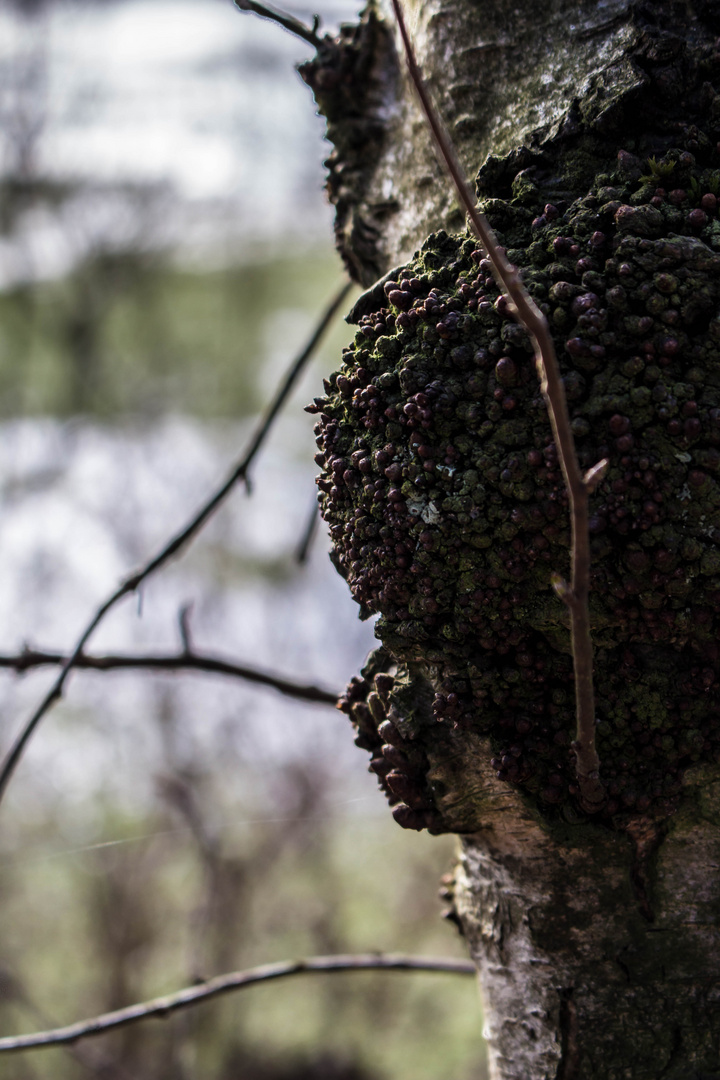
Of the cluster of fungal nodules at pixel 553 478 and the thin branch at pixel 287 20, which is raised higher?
the thin branch at pixel 287 20

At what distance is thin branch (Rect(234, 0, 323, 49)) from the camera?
786 mm

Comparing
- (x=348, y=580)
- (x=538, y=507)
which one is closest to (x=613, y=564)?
(x=538, y=507)

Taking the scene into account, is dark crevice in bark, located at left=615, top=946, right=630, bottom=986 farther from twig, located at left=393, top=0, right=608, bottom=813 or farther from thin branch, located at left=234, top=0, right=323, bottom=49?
thin branch, located at left=234, top=0, right=323, bottom=49

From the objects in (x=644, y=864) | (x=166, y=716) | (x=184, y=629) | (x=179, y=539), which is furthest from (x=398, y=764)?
(x=166, y=716)

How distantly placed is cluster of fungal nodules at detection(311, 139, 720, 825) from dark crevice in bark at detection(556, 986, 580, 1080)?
0.66ft

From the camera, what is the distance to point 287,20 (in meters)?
0.86

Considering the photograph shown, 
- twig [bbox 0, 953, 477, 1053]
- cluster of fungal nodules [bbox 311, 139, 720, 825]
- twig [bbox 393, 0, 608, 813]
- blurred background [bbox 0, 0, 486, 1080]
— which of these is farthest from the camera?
blurred background [bbox 0, 0, 486, 1080]

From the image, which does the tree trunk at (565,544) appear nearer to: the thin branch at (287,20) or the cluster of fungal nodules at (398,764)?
the cluster of fungal nodules at (398,764)

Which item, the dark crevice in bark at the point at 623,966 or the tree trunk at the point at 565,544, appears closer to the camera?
the tree trunk at the point at 565,544

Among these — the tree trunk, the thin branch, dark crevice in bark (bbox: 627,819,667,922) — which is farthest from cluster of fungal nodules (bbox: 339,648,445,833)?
the thin branch

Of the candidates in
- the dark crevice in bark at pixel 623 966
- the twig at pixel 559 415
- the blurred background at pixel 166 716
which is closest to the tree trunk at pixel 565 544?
the dark crevice in bark at pixel 623 966

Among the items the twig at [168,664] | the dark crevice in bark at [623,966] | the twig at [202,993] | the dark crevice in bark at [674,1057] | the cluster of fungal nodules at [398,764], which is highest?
the twig at [168,664]

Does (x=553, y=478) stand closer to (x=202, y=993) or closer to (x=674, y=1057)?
(x=674, y=1057)

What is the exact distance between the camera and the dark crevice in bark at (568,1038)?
72 centimetres
